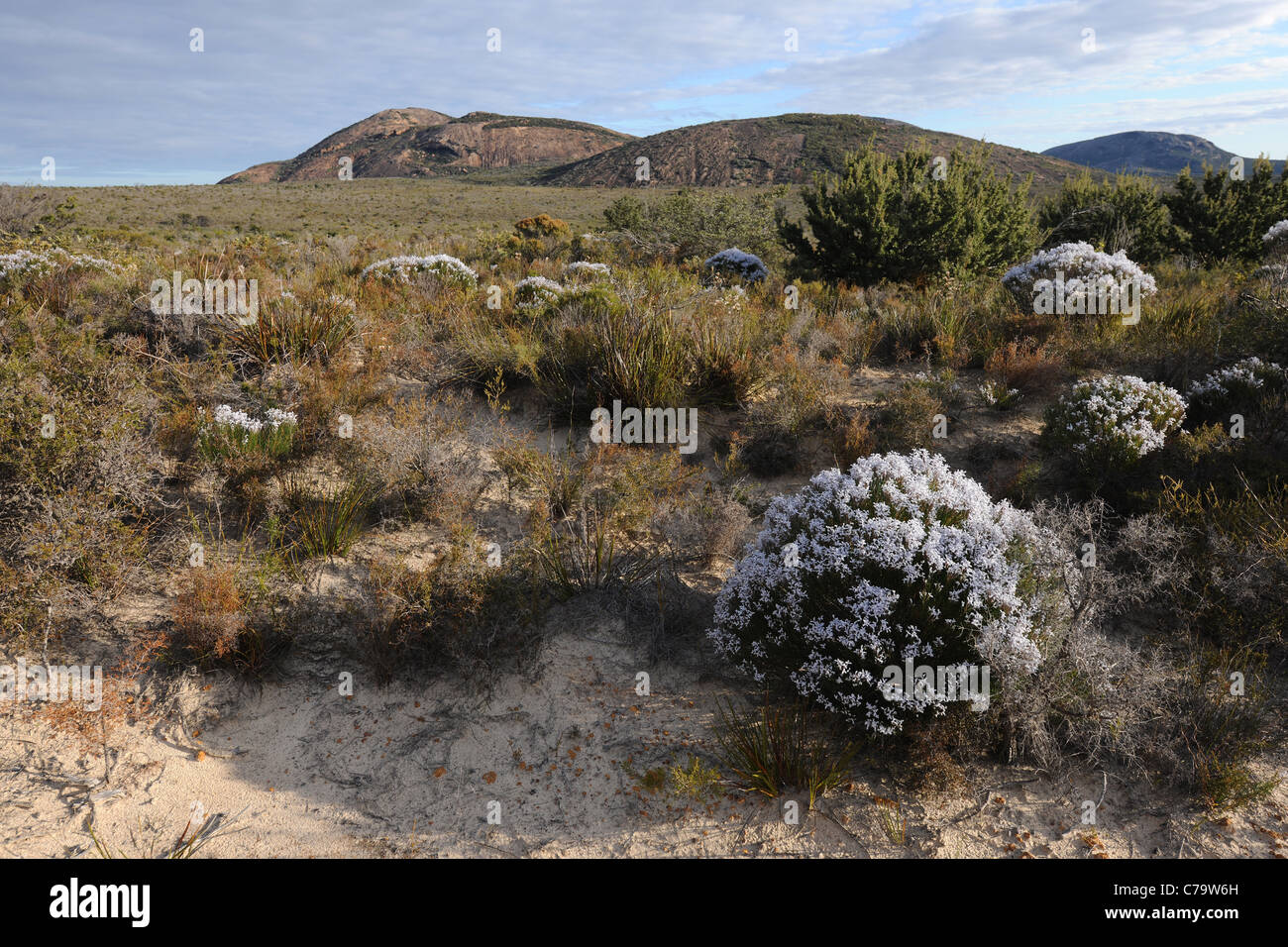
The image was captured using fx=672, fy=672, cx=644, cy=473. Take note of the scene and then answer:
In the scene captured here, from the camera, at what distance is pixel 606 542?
5.18 m

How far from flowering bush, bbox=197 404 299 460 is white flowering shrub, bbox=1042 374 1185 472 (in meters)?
6.52

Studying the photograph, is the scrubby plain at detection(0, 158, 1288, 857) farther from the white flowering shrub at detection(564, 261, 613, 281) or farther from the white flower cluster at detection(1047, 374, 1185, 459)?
the white flowering shrub at detection(564, 261, 613, 281)

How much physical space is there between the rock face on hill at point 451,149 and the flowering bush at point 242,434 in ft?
305

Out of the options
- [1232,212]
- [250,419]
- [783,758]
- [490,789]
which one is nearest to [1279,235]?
[1232,212]

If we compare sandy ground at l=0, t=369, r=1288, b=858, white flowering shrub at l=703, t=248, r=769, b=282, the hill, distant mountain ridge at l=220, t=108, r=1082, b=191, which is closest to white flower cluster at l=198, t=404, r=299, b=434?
sandy ground at l=0, t=369, r=1288, b=858

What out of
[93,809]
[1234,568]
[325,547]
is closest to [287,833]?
[93,809]

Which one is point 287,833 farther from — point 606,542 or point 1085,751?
point 1085,751

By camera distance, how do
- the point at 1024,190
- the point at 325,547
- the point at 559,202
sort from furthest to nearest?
the point at 559,202, the point at 1024,190, the point at 325,547

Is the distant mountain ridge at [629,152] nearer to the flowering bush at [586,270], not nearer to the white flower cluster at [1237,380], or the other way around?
the flowering bush at [586,270]

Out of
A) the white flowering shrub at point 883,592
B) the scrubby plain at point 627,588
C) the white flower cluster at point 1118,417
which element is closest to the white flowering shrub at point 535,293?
the scrubby plain at point 627,588

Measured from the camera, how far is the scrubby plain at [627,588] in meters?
3.39

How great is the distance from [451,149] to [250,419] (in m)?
104

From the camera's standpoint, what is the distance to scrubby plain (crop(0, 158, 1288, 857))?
3.39m
